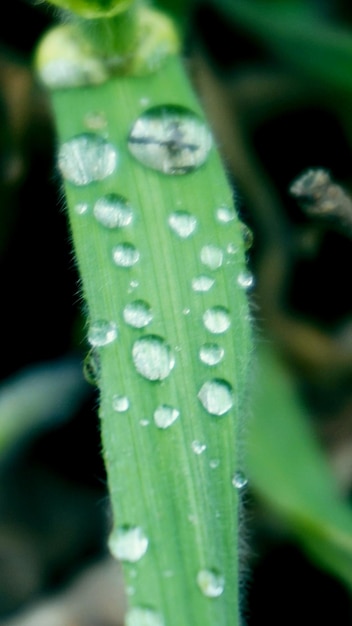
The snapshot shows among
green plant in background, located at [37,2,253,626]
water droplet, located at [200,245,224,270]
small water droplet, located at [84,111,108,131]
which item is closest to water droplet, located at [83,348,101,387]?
green plant in background, located at [37,2,253,626]

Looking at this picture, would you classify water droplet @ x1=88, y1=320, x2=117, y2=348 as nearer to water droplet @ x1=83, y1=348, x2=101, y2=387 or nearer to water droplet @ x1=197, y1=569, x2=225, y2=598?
water droplet @ x1=83, y1=348, x2=101, y2=387

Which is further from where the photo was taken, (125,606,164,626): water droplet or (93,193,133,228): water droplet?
(93,193,133,228): water droplet

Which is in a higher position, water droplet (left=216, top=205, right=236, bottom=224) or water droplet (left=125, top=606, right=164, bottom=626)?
water droplet (left=216, top=205, right=236, bottom=224)

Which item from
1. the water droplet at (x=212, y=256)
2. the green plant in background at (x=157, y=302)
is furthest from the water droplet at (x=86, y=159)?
the water droplet at (x=212, y=256)

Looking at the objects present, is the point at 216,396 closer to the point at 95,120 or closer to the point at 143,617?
the point at 143,617

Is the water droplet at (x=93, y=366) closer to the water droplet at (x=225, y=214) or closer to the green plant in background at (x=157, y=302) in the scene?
the green plant in background at (x=157, y=302)

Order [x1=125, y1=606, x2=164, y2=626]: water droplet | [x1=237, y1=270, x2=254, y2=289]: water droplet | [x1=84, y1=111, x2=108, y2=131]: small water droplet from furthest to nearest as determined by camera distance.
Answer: [x1=84, y1=111, x2=108, y2=131]: small water droplet → [x1=237, y1=270, x2=254, y2=289]: water droplet → [x1=125, y1=606, x2=164, y2=626]: water droplet

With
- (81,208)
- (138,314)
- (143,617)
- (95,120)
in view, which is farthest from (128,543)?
(95,120)

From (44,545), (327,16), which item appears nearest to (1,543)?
(44,545)
